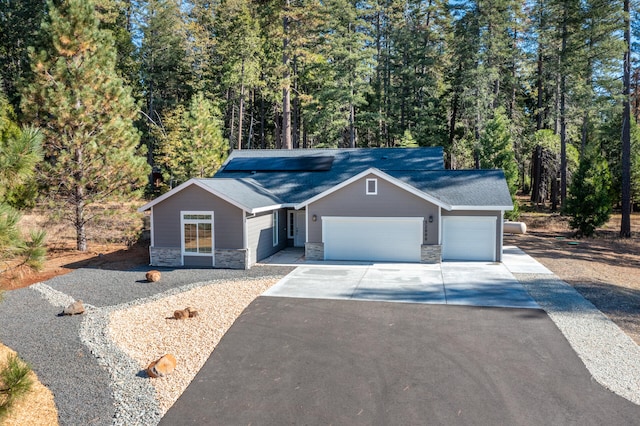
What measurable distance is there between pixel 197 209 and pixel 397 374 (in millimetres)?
10769

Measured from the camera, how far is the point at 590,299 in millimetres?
11086

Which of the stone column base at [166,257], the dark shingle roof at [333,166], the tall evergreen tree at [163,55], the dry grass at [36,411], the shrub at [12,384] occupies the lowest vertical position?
the dry grass at [36,411]

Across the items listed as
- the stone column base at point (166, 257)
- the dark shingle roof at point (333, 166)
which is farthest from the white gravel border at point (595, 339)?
the stone column base at point (166, 257)

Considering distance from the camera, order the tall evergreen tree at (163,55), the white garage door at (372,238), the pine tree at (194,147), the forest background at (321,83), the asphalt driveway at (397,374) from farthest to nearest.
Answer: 1. the tall evergreen tree at (163,55)
2. the pine tree at (194,147)
3. the forest background at (321,83)
4. the white garage door at (372,238)
5. the asphalt driveway at (397,374)

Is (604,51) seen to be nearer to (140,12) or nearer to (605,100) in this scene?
(605,100)

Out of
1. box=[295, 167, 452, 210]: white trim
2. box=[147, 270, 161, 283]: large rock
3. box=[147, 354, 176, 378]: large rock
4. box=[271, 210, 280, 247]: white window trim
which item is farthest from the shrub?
box=[271, 210, 280, 247]: white window trim

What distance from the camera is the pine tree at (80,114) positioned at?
16.5m

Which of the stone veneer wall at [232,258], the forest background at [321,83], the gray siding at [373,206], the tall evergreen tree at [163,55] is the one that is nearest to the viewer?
the stone veneer wall at [232,258]

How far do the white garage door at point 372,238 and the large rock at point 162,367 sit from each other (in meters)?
10.1

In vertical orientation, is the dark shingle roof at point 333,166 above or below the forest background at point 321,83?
below

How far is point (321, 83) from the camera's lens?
117 ft

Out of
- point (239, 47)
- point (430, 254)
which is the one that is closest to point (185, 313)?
point (430, 254)

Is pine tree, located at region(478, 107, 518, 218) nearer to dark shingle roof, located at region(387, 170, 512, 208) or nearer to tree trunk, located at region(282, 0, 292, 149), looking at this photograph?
dark shingle roof, located at region(387, 170, 512, 208)

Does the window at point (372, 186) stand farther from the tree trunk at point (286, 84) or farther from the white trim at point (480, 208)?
the tree trunk at point (286, 84)
